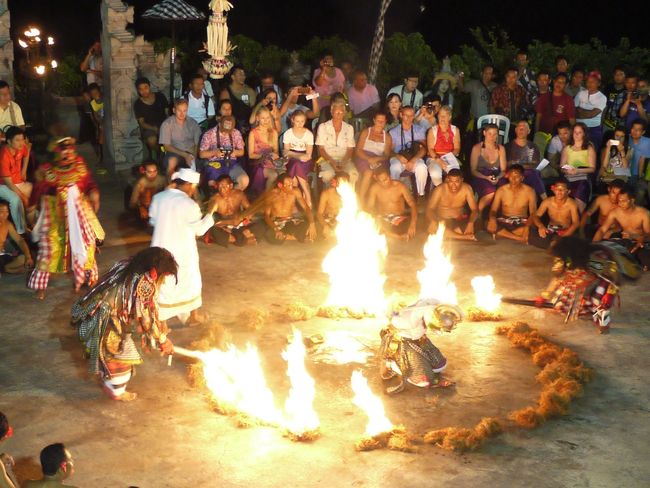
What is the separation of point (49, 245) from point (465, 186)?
5.19 meters

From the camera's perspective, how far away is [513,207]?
12.7 m

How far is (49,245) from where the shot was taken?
1033 cm

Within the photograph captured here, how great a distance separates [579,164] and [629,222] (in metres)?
1.63

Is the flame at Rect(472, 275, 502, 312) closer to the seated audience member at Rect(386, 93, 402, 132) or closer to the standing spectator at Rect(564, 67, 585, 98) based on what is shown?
the seated audience member at Rect(386, 93, 402, 132)

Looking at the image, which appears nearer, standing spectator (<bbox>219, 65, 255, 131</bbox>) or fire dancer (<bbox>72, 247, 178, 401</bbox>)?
fire dancer (<bbox>72, 247, 178, 401</bbox>)

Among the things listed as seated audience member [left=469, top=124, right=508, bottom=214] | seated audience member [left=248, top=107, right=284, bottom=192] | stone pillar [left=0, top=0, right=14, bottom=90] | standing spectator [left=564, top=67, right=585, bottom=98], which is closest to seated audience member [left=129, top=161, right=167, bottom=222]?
seated audience member [left=248, top=107, right=284, bottom=192]

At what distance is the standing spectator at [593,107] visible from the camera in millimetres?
14367

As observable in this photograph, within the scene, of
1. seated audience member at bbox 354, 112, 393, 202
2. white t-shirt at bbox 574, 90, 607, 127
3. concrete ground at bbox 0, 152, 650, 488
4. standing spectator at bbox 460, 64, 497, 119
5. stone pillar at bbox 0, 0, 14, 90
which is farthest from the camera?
standing spectator at bbox 460, 64, 497, 119

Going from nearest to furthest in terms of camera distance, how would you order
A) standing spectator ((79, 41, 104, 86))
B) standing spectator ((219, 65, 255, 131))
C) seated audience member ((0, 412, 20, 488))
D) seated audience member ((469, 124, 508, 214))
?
seated audience member ((0, 412, 20, 488))
seated audience member ((469, 124, 508, 214))
standing spectator ((219, 65, 255, 131))
standing spectator ((79, 41, 104, 86))

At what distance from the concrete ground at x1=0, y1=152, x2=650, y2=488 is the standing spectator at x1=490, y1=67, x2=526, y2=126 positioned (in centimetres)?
425

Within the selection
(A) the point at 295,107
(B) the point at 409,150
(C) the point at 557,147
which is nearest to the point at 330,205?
(B) the point at 409,150

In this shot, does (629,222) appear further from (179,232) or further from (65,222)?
(65,222)

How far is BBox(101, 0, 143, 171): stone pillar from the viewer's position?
47.0ft

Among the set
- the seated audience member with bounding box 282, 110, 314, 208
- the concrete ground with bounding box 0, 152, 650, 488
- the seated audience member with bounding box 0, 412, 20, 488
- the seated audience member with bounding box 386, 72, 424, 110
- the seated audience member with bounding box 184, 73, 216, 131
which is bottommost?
the concrete ground with bounding box 0, 152, 650, 488
